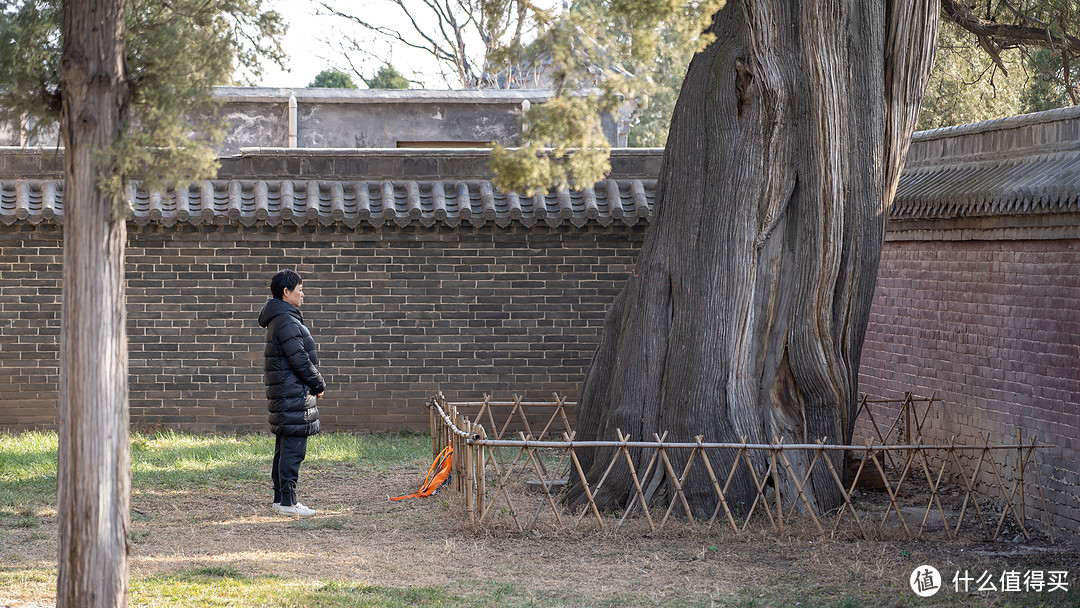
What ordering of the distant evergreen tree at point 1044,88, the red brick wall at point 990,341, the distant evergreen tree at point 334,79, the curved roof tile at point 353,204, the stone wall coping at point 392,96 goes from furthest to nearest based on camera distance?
1. the distant evergreen tree at point 334,79
2. the stone wall coping at point 392,96
3. the distant evergreen tree at point 1044,88
4. the curved roof tile at point 353,204
5. the red brick wall at point 990,341

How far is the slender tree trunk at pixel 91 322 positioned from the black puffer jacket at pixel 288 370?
2951 mm

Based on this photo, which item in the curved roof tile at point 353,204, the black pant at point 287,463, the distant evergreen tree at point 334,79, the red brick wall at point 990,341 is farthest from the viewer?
the distant evergreen tree at point 334,79

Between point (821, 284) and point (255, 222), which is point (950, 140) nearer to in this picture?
point (821, 284)

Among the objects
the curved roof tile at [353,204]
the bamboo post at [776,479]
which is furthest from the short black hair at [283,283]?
the bamboo post at [776,479]

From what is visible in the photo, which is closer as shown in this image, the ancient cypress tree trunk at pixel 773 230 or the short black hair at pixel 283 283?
the ancient cypress tree trunk at pixel 773 230

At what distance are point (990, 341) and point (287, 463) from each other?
4.99 meters

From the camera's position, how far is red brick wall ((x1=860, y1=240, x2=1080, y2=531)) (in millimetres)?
6863

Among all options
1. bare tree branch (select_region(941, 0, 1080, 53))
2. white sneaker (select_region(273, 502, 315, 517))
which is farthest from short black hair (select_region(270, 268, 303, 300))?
bare tree branch (select_region(941, 0, 1080, 53))

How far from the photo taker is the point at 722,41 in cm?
735

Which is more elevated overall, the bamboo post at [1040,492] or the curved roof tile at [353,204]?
the curved roof tile at [353,204]

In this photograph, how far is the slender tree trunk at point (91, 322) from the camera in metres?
4.16

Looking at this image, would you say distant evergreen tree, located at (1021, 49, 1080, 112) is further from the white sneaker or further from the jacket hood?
the white sneaker

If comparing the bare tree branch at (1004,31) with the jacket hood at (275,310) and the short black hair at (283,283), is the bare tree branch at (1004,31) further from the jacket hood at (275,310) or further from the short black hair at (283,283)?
the jacket hood at (275,310)

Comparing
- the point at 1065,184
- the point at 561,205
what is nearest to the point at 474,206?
the point at 561,205
